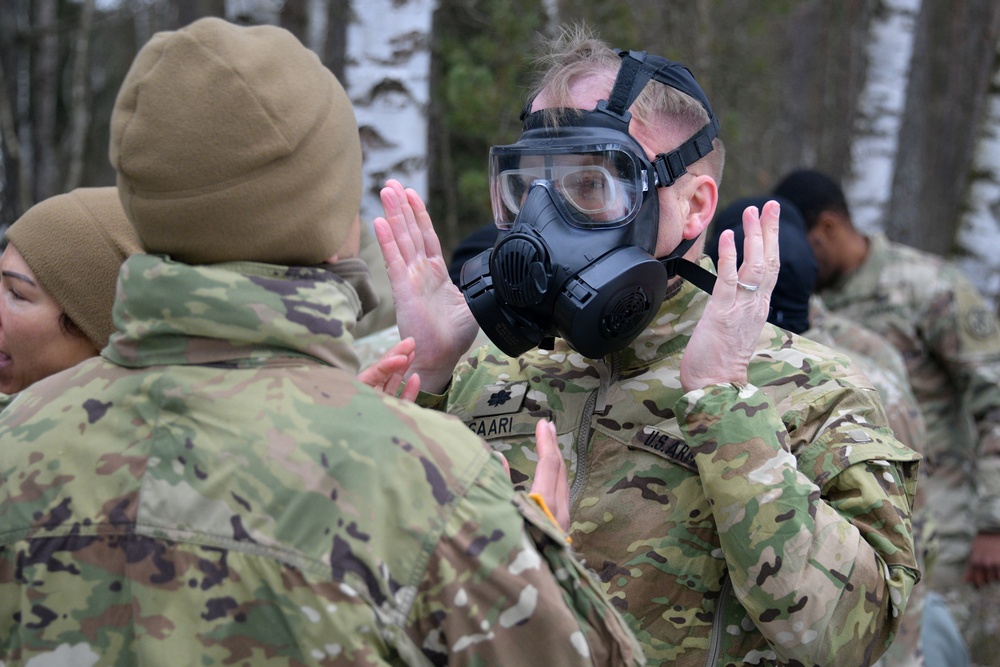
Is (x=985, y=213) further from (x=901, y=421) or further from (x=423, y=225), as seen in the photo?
(x=423, y=225)

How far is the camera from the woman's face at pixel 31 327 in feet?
7.63

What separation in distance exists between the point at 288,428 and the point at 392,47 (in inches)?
168

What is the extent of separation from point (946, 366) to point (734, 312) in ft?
12.4

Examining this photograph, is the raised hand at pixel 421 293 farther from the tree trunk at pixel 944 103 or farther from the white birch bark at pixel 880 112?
the tree trunk at pixel 944 103

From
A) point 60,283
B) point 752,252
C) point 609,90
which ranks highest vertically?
point 609,90

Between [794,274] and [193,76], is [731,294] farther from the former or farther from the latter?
[794,274]

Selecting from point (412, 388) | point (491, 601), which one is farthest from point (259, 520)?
point (412, 388)

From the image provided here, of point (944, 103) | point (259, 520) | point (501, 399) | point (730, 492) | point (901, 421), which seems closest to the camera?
point (259, 520)

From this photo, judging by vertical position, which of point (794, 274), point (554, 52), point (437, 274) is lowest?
point (794, 274)

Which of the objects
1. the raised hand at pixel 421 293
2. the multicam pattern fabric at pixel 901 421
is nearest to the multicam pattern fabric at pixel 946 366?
the multicam pattern fabric at pixel 901 421

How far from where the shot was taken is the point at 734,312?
80.9 inches

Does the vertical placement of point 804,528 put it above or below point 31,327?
below

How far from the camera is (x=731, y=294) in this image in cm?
207

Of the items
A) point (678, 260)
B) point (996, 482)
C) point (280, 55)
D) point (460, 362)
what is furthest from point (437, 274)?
point (996, 482)
